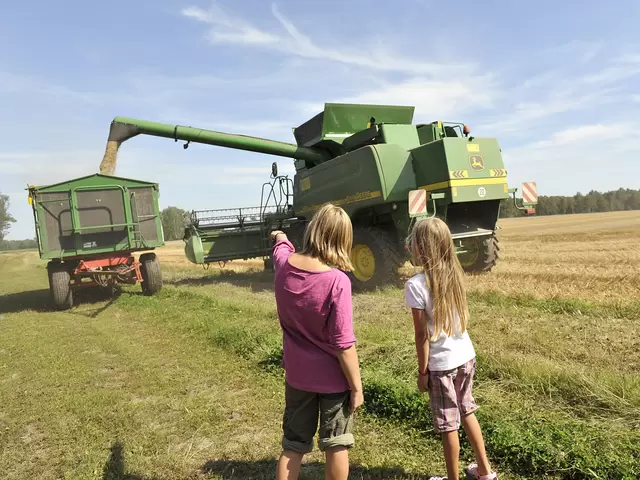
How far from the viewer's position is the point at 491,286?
25.6 feet

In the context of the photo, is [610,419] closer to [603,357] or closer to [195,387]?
[603,357]

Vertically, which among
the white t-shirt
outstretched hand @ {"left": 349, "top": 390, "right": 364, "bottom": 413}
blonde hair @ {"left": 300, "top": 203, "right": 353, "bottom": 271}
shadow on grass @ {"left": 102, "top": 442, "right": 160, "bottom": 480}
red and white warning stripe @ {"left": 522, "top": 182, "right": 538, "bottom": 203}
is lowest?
shadow on grass @ {"left": 102, "top": 442, "right": 160, "bottom": 480}

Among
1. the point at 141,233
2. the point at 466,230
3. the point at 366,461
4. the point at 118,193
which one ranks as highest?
the point at 118,193

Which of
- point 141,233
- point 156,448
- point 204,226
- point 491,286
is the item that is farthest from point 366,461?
point 204,226

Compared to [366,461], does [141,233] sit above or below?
above

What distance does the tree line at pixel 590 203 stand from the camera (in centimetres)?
7062

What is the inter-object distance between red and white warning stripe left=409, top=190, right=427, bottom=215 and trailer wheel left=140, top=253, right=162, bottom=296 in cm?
569

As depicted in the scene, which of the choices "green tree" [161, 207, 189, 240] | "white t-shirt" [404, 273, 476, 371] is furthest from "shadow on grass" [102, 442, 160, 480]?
"green tree" [161, 207, 189, 240]

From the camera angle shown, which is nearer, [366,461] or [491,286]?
[366,461]

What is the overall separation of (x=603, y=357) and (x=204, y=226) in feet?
31.7

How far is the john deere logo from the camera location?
8009 millimetres

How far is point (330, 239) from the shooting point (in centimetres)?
230

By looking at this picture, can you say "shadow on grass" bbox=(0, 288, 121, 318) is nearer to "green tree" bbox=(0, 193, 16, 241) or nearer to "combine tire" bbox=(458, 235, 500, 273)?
"combine tire" bbox=(458, 235, 500, 273)

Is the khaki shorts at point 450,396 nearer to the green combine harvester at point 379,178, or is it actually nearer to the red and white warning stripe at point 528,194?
the green combine harvester at point 379,178
